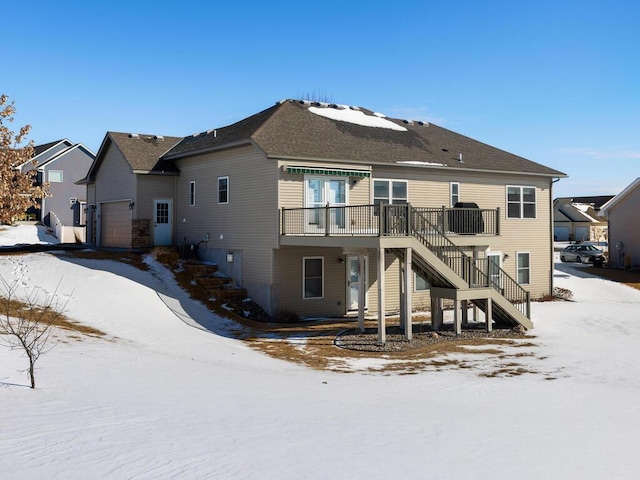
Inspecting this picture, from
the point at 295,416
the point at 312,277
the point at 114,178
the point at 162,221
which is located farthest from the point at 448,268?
the point at 114,178

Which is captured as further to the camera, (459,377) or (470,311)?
(470,311)

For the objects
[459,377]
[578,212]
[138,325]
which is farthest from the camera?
[578,212]

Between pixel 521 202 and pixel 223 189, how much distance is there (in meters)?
13.9

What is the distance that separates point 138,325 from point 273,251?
5.63m

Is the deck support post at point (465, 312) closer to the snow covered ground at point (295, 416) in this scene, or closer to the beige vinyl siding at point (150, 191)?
the snow covered ground at point (295, 416)

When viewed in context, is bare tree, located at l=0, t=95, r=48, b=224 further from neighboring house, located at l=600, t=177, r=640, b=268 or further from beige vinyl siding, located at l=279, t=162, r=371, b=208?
neighboring house, located at l=600, t=177, r=640, b=268

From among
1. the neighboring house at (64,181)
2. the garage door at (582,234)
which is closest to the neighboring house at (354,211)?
the neighboring house at (64,181)

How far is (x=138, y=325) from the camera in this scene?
66.4 feet

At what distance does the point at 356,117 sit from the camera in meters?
30.0

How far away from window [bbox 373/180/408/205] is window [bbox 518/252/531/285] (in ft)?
Result: 24.0

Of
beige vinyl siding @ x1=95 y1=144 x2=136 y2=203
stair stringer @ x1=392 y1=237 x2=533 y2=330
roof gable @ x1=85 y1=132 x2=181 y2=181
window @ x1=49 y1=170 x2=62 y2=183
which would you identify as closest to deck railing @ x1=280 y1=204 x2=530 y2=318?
stair stringer @ x1=392 y1=237 x2=533 y2=330

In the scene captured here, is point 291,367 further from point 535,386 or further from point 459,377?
point 535,386

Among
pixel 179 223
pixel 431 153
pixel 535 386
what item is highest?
pixel 431 153

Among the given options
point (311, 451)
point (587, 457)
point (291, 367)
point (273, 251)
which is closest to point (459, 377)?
point (291, 367)
